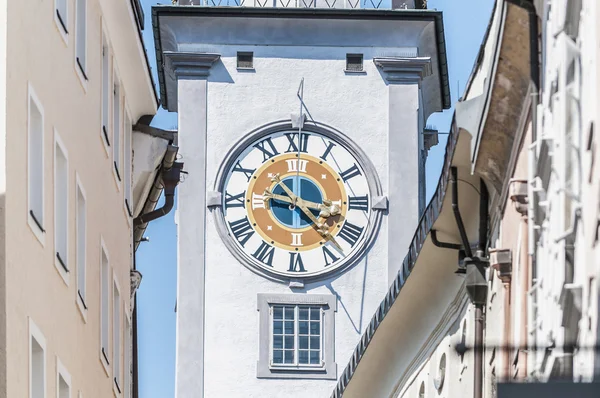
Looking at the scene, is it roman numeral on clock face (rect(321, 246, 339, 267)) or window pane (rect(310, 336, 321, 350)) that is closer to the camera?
window pane (rect(310, 336, 321, 350))

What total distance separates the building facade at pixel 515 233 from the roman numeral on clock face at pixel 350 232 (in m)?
15.8

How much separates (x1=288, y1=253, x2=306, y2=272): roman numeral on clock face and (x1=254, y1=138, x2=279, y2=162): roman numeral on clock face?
71.4 inches

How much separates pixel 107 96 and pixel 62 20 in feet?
14.7

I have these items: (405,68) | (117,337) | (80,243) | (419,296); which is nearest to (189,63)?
(405,68)

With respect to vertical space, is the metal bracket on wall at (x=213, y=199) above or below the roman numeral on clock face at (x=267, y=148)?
below

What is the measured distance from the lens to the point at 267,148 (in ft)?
150

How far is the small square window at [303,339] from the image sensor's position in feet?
147

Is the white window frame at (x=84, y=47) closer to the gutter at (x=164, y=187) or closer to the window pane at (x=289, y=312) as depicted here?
the gutter at (x=164, y=187)

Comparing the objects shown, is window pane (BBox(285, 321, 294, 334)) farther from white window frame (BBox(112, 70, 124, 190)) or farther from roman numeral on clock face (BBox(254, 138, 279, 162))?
white window frame (BBox(112, 70, 124, 190))

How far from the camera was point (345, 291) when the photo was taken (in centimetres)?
4491

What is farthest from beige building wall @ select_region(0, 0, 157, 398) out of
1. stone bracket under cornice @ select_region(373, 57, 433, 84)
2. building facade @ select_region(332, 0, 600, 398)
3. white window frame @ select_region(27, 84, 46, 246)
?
stone bracket under cornice @ select_region(373, 57, 433, 84)

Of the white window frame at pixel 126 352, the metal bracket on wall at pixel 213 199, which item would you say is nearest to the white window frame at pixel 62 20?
the white window frame at pixel 126 352

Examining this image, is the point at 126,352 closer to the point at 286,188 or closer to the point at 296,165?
the point at 286,188

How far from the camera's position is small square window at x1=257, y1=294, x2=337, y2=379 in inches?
1758
